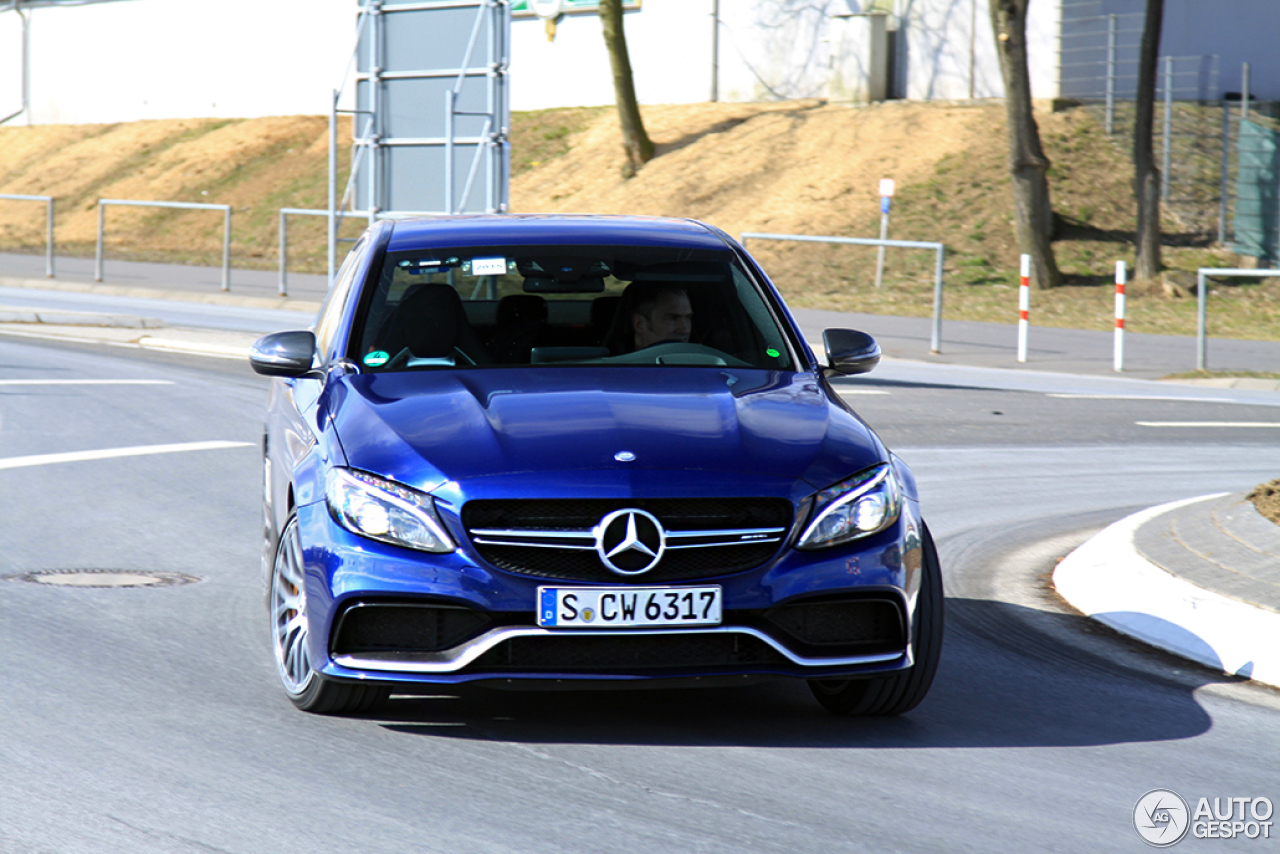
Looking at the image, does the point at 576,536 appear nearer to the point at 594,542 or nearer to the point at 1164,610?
the point at 594,542

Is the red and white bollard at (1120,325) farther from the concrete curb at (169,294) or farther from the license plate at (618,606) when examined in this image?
the license plate at (618,606)

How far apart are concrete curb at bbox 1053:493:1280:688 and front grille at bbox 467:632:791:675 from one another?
2.18 m

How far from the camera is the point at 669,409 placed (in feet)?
17.9

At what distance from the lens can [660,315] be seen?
258 inches

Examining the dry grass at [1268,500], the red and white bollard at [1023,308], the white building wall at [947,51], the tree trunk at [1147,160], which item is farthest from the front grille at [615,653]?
the white building wall at [947,51]

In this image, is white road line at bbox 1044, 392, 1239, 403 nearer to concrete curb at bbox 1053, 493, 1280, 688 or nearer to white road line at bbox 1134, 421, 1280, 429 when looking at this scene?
white road line at bbox 1134, 421, 1280, 429

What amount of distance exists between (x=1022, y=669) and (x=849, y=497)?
1.58 meters

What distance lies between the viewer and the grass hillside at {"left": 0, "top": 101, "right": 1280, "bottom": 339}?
28.4 meters

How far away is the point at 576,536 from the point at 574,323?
7.33 feet

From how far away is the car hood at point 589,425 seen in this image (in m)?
4.99

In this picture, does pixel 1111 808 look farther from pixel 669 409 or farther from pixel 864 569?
pixel 669 409

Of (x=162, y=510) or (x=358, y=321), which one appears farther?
(x=162, y=510)

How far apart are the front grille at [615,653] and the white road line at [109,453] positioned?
670 cm

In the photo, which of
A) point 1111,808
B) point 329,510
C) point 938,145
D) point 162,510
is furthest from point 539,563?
point 938,145
